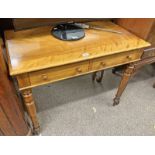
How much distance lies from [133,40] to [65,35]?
0.47m

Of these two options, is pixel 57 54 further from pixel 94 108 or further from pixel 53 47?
pixel 94 108

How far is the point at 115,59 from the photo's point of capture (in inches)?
42.5

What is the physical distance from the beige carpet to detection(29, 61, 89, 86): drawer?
60 cm

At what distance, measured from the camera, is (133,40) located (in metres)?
1.10

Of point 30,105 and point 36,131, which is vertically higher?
point 30,105

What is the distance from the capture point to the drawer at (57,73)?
0.87 m

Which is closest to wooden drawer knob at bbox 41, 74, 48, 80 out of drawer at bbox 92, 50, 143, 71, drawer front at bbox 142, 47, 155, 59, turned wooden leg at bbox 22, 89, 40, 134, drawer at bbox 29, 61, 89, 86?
drawer at bbox 29, 61, 89, 86

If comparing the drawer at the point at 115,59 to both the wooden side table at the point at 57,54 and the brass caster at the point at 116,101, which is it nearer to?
the wooden side table at the point at 57,54

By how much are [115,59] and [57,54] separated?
410 millimetres

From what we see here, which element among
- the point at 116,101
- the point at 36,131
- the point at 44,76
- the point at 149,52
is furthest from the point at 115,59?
the point at 36,131

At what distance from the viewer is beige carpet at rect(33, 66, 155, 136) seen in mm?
1386
